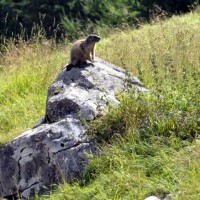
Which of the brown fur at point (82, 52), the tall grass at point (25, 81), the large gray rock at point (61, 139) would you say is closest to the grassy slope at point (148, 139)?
the tall grass at point (25, 81)

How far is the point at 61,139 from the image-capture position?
23.0 ft

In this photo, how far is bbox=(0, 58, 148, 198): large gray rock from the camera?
6918mm

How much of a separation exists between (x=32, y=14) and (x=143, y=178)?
2438 centimetres

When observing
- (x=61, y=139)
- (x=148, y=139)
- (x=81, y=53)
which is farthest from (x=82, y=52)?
(x=148, y=139)

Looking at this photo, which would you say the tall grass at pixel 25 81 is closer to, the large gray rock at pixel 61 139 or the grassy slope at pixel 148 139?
the grassy slope at pixel 148 139

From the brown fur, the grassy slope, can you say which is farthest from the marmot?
the grassy slope

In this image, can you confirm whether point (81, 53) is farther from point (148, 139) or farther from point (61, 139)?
point (148, 139)

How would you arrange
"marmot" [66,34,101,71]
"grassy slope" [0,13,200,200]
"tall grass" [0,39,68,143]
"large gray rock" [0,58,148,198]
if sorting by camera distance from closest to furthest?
1. "grassy slope" [0,13,200,200]
2. "large gray rock" [0,58,148,198]
3. "marmot" [66,34,101,71]
4. "tall grass" [0,39,68,143]

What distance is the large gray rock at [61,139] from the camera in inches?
272

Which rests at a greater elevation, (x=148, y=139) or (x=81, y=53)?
(x=81, y=53)

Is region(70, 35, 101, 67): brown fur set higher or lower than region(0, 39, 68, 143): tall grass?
higher

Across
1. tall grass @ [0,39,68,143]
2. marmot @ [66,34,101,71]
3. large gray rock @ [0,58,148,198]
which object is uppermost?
marmot @ [66,34,101,71]

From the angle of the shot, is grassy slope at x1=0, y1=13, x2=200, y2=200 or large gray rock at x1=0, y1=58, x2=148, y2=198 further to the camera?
large gray rock at x1=0, y1=58, x2=148, y2=198

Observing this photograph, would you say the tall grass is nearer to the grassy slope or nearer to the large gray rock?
the grassy slope
